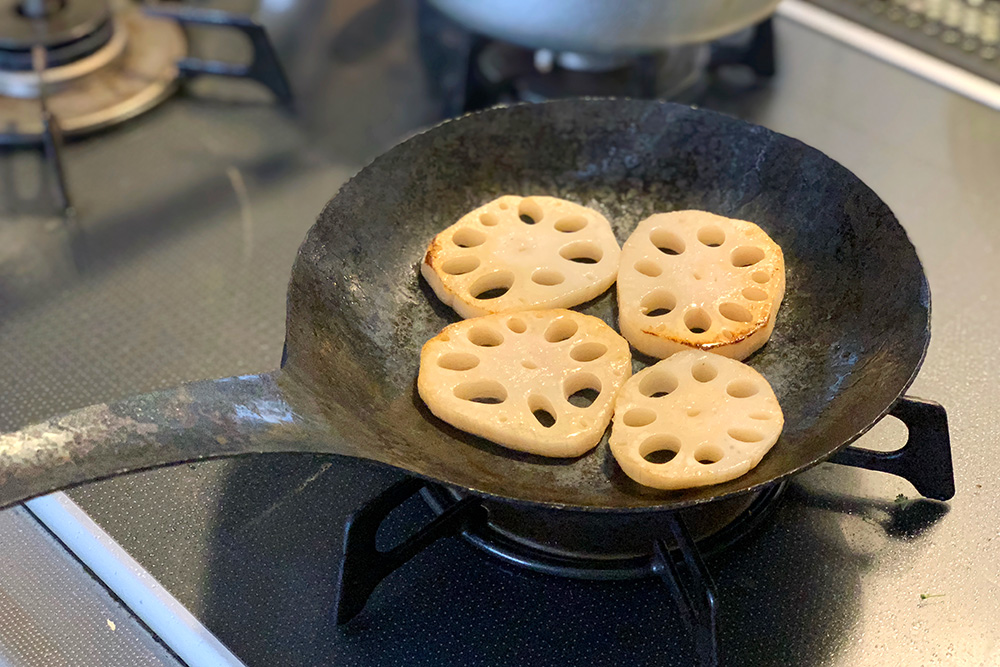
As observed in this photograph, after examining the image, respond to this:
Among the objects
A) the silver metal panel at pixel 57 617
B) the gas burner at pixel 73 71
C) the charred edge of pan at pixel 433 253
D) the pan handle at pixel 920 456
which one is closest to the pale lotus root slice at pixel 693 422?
the pan handle at pixel 920 456

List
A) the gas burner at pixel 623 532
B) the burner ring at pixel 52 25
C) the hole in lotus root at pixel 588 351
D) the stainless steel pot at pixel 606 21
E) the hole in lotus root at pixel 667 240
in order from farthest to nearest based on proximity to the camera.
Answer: the burner ring at pixel 52 25 < the stainless steel pot at pixel 606 21 < the hole in lotus root at pixel 667 240 < the hole in lotus root at pixel 588 351 < the gas burner at pixel 623 532

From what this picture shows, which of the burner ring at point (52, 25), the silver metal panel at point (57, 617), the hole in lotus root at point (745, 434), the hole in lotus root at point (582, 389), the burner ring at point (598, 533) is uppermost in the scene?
the burner ring at point (52, 25)

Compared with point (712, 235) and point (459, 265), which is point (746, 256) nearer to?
point (712, 235)

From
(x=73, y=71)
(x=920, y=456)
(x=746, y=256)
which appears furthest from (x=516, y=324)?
(x=73, y=71)

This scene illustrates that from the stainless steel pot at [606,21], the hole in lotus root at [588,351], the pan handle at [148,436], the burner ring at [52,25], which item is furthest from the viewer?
the burner ring at [52,25]

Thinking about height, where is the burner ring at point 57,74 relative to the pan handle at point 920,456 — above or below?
above

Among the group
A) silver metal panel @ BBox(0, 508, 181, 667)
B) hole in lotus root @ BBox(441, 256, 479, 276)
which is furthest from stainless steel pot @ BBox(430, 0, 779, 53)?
silver metal panel @ BBox(0, 508, 181, 667)

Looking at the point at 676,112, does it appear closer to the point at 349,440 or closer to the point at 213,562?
the point at 349,440

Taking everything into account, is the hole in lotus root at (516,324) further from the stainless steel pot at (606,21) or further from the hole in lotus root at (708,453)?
the stainless steel pot at (606,21)

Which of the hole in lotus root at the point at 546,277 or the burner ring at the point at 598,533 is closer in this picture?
the burner ring at the point at 598,533
